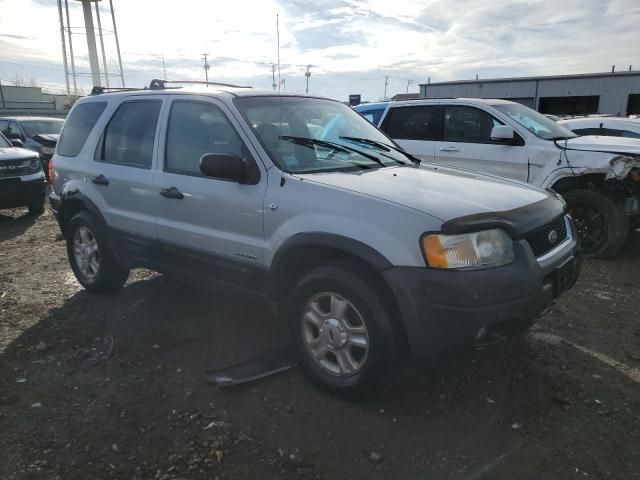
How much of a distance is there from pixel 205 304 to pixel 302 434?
2117 mm

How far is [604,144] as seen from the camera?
586cm

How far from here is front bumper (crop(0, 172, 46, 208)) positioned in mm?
8211

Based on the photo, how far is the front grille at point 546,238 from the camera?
2.86 m

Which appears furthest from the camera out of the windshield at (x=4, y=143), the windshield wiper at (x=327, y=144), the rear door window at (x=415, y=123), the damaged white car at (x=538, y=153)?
the windshield at (x=4, y=143)

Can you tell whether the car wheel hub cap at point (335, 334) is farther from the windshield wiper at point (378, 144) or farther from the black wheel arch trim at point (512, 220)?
the windshield wiper at point (378, 144)

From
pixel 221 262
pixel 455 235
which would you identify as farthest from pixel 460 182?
pixel 221 262

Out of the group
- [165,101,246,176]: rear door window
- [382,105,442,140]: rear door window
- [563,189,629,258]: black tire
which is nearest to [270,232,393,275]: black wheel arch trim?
[165,101,246,176]: rear door window

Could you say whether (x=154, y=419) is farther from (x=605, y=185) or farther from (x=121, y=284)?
(x=605, y=185)

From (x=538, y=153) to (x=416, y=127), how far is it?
71.9 inches

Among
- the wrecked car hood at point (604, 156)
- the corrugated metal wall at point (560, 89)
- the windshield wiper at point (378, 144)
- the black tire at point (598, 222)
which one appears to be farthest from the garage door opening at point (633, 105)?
the windshield wiper at point (378, 144)

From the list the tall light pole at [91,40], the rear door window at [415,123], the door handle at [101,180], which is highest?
the tall light pole at [91,40]

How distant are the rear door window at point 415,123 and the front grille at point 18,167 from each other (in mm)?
6199

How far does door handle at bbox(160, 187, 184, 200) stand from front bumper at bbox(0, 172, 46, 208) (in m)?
5.96

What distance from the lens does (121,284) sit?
4.91 metres
